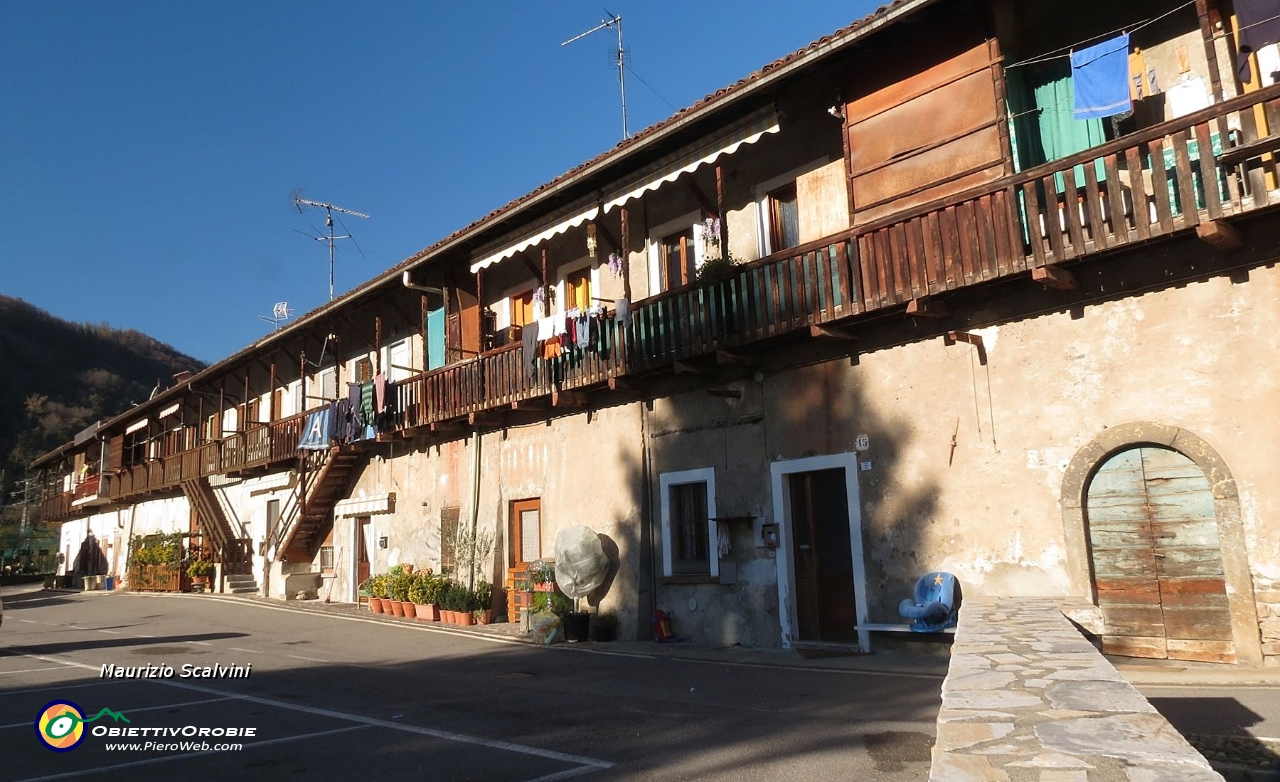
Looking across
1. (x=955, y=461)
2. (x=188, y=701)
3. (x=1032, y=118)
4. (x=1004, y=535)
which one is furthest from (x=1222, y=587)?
(x=188, y=701)

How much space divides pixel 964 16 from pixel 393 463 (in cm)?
1596

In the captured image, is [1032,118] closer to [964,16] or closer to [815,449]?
[964,16]

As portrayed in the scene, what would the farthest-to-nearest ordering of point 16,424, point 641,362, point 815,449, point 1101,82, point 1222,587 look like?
point 16,424 → point 641,362 → point 815,449 → point 1101,82 → point 1222,587

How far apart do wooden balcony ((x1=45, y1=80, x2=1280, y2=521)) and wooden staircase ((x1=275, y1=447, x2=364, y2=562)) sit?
328 inches

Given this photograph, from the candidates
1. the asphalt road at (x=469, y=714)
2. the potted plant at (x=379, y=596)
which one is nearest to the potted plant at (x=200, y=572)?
the potted plant at (x=379, y=596)

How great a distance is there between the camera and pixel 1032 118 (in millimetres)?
10805

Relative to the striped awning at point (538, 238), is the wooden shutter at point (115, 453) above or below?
below

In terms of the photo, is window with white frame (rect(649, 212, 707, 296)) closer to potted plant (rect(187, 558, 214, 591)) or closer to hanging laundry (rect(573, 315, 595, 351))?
hanging laundry (rect(573, 315, 595, 351))

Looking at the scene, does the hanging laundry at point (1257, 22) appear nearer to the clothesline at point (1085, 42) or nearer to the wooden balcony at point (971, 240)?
the wooden balcony at point (971, 240)

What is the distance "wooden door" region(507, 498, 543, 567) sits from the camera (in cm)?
1720

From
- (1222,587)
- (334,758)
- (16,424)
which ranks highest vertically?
(16,424)

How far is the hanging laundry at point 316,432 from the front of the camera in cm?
2206

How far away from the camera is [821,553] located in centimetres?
1248

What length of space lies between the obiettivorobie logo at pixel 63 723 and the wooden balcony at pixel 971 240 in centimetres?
826
